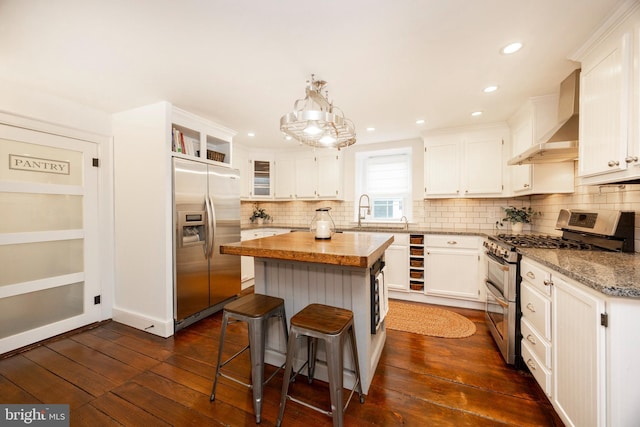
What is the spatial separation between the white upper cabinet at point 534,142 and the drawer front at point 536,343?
1522mm

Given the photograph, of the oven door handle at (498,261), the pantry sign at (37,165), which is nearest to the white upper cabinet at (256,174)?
the pantry sign at (37,165)

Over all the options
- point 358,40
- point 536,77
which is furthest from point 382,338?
point 536,77

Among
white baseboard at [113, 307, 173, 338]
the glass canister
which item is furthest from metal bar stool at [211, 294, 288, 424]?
white baseboard at [113, 307, 173, 338]

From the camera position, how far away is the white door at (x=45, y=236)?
2320 millimetres

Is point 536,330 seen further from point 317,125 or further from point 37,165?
point 37,165

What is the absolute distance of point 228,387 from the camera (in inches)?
73.2

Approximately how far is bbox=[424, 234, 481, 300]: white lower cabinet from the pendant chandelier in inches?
82.7

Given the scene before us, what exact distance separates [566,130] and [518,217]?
140 centimetres

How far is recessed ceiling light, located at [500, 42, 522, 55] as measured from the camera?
5.76ft

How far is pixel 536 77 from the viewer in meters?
2.20

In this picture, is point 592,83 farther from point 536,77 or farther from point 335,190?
point 335,190

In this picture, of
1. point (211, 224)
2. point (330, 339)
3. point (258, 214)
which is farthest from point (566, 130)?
point (258, 214)

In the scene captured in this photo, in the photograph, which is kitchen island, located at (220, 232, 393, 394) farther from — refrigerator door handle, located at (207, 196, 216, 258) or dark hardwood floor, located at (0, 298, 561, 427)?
refrigerator door handle, located at (207, 196, 216, 258)

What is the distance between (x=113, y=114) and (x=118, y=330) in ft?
8.00
